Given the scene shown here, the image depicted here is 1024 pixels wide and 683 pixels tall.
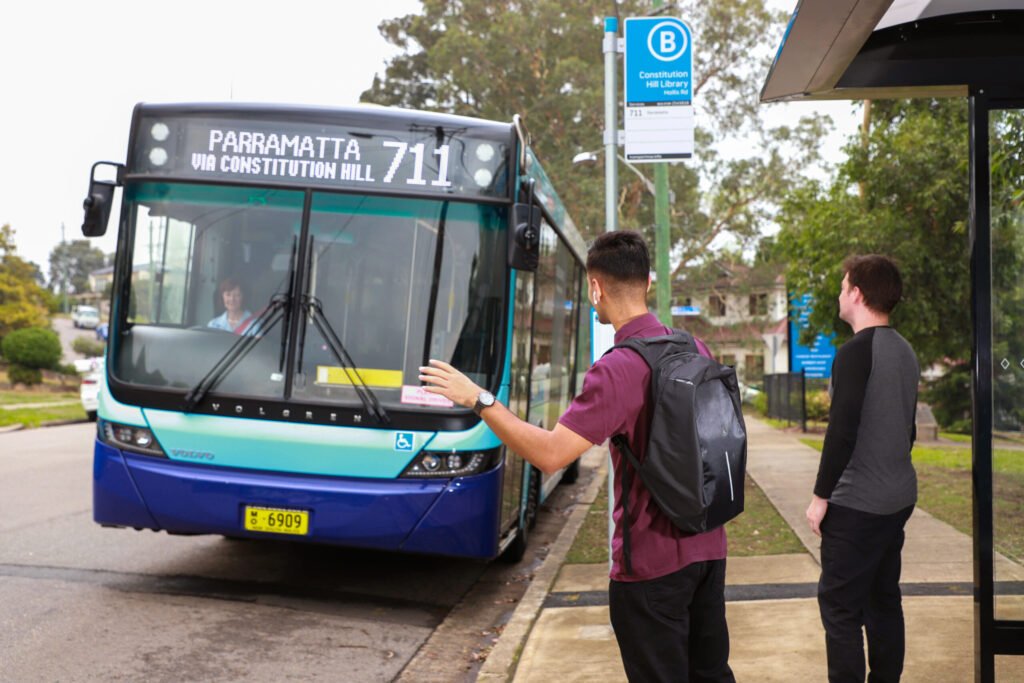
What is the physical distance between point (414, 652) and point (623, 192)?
32069 millimetres

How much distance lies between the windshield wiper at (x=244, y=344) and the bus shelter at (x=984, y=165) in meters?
3.60

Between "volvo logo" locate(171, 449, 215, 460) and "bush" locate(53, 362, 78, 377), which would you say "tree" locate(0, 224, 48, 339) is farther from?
"volvo logo" locate(171, 449, 215, 460)

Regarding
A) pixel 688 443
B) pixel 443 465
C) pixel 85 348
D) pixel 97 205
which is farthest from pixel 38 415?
pixel 85 348

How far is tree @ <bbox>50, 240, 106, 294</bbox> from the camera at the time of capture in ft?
401

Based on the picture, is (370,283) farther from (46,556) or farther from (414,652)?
(46,556)

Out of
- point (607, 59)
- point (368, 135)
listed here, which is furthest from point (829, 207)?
point (368, 135)

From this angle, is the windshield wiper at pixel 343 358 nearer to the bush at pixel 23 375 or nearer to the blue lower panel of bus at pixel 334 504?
the blue lower panel of bus at pixel 334 504

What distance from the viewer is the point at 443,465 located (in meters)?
6.80

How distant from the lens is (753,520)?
35.1 feet

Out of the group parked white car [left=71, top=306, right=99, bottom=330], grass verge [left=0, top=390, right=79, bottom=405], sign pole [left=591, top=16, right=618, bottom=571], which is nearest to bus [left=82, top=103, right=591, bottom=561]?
sign pole [left=591, top=16, right=618, bottom=571]

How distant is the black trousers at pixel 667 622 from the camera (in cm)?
314

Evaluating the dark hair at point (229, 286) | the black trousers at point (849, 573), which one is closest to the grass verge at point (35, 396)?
the dark hair at point (229, 286)

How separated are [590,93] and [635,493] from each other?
31499 millimetres

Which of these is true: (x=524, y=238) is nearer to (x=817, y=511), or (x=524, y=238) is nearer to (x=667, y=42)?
(x=667, y=42)
